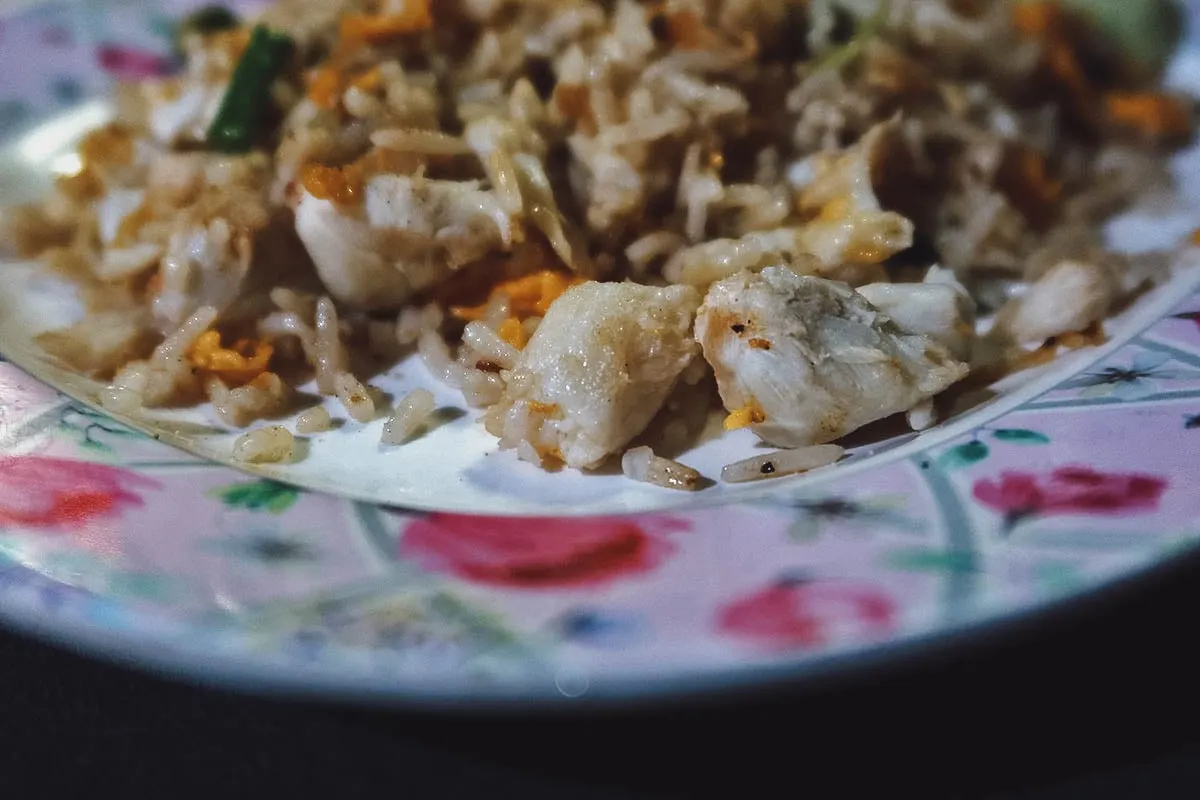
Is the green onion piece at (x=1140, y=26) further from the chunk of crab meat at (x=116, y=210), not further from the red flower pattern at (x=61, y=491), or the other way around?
the red flower pattern at (x=61, y=491)

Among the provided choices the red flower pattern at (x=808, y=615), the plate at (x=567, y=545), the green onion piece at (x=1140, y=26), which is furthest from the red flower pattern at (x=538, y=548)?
the green onion piece at (x=1140, y=26)

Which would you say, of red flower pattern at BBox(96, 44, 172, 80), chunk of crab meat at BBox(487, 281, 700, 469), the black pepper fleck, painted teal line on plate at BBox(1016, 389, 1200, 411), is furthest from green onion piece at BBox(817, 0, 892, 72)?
red flower pattern at BBox(96, 44, 172, 80)

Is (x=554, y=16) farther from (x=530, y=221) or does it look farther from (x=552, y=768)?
(x=552, y=768)

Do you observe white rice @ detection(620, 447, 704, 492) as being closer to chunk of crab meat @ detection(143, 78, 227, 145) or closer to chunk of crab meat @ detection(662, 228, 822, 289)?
chunk of crab meat @ detection(662, 228, 822, 289)

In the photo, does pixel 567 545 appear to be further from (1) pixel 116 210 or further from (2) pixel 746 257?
(1) pixel 116 210

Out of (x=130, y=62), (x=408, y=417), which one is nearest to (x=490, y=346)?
(x=408, y=417)

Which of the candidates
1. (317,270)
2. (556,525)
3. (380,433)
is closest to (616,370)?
(556,525)

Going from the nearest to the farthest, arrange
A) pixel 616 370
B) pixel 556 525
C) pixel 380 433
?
1. pixel 556 525
2. pixel 616 370
3. pixel 380 433
